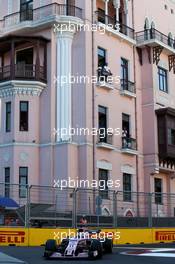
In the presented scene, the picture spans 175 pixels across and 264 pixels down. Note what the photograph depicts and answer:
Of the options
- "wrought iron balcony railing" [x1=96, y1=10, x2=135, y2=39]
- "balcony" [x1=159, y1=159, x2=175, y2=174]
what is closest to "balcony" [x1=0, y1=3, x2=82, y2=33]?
"wrought iron balcony railing" [x1=96, y1=10, x2=135, y2=39]

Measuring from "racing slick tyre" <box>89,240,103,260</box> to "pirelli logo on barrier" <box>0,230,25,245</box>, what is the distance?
24.2 feet

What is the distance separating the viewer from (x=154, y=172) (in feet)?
133

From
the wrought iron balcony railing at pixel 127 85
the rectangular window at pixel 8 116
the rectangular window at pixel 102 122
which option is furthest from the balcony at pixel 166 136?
the rectangular window at pixel 8 116

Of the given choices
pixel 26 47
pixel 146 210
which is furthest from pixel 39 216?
pixel 26 47

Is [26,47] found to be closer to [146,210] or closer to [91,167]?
[91,167]

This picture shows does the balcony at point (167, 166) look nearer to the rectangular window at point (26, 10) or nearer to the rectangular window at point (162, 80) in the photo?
the rectangular window at point (162, 80)

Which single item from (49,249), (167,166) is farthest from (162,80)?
(49,249)

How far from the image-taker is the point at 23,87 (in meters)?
36.8

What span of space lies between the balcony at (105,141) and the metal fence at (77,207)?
5.86 m

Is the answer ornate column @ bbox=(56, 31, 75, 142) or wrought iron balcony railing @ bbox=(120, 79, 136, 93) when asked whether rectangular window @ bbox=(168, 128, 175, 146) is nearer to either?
wrought iron balcony railing @ bbox=(120, 79, 136, 93)

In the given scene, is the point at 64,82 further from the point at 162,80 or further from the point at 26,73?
the point at 162,80

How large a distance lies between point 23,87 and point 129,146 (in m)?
8.92

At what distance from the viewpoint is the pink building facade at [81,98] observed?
3603 cm

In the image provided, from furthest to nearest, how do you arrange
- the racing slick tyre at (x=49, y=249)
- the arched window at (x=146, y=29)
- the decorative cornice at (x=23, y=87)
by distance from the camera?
the arched window at (x=146, y=29)
the decorative cornice at (x=23, y=87)
the racing slick tyre at (x=49, y=249)
